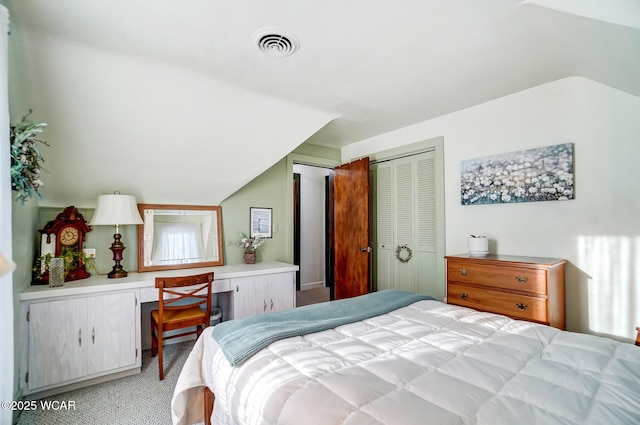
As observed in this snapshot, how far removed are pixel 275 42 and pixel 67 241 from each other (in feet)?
7.82

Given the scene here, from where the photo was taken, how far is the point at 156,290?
2590mm

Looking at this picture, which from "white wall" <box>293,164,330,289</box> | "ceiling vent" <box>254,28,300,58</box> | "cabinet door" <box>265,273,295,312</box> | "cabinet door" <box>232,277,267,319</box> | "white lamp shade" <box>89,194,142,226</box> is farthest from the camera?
"white wall" <box>293,164,330,289</box>

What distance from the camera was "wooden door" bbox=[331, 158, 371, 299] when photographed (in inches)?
156

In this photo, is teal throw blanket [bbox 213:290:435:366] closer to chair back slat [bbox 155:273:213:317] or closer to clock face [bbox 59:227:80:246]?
chair back slat [bbox 155:273:213:317]

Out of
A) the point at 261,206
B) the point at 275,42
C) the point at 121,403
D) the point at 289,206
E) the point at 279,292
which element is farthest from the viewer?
the point at 289,206

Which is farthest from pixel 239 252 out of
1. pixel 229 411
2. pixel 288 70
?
pixel 229 411

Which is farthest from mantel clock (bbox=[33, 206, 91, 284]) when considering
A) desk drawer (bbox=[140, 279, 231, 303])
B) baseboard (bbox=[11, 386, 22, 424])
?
baseboard (bbox=[11, 386, 22, 424])

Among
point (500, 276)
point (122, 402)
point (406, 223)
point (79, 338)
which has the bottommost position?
point (122, 402)

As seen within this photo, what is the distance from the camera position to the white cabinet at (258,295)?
3.04 meters

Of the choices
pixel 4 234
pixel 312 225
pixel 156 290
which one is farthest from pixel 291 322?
pixel 312 225

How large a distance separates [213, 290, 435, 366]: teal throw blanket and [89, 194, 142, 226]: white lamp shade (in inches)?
63.1

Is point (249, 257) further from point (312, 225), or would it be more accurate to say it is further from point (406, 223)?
point (312, 225)

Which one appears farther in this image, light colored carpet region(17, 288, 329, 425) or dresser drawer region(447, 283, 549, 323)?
dresser drawer region(447, 283, 549, 323)

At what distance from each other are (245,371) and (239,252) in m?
2.54
